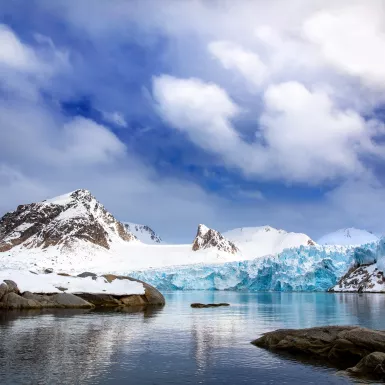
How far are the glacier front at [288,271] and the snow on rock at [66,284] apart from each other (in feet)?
223

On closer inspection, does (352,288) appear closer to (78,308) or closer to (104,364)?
(78,308)

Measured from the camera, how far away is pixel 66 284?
50.2 metres

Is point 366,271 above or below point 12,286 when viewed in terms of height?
above

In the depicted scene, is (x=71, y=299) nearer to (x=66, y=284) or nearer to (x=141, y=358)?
(x=66, y=284)

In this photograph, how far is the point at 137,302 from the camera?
52750 millimetres

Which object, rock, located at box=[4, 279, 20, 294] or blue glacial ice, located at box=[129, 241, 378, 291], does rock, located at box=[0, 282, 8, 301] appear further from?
blue glacial ice, located at box=[129, 241, 378, 291]

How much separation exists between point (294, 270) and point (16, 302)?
3266 inches

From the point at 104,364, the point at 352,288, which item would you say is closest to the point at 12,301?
the point at 104,364

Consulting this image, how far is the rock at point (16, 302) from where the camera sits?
42531 millimetres

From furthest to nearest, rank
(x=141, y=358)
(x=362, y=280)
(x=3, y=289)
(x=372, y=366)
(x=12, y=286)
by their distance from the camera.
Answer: (x=362, y=280), (x=12, y=286), (x=3, y=289), (x=141, y=358), (x=372, y=366)

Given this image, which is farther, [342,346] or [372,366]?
[342,346]

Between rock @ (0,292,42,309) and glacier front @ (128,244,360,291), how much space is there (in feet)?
266

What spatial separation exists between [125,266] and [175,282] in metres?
58.9

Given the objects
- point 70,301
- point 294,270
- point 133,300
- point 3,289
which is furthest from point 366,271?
point 3,289
